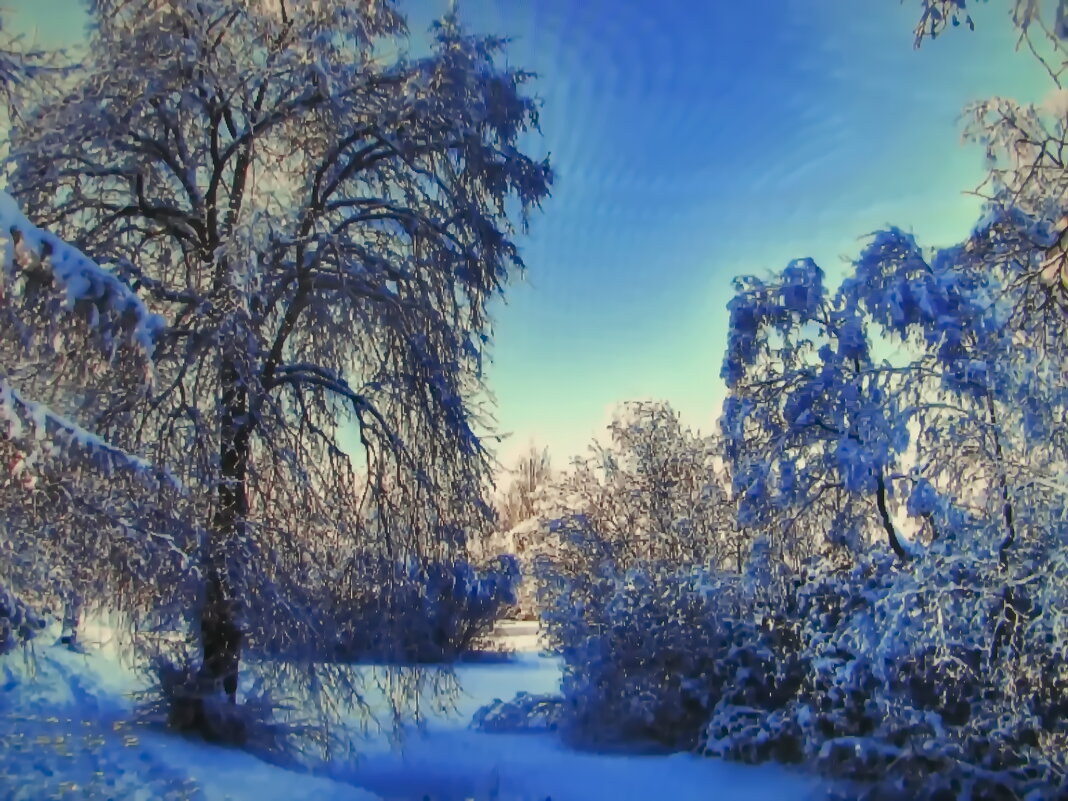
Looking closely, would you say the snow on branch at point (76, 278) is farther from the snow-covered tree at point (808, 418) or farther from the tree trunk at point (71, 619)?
the snow-covered tree at point (808, 418)

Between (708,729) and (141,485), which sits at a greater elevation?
(141,485)

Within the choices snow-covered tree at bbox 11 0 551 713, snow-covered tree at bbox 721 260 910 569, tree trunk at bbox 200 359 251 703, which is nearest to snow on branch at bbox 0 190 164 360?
snow-covered tree at bbox 11 0 551 713

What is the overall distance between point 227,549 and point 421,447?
108 centimetres

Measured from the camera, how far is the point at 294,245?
12.7ft

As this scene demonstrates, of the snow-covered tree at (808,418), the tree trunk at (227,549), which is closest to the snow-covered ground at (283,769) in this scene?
the tree trunk at (227,549)

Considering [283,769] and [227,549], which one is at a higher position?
[227,549]

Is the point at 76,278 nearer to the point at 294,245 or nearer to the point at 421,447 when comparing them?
the point at 294,245

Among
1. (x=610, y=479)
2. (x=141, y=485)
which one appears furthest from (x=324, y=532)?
(x=610, y=479)

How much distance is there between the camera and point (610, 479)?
7.29 m

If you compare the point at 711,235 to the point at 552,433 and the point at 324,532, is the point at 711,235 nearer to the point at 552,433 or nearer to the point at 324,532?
the point at 552,433

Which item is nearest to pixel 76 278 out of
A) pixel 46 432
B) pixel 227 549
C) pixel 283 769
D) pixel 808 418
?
pixel 46 432

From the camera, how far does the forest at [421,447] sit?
127 inches

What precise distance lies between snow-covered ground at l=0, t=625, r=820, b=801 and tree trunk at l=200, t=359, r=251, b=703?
362mm

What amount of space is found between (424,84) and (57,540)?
269 centimetres
